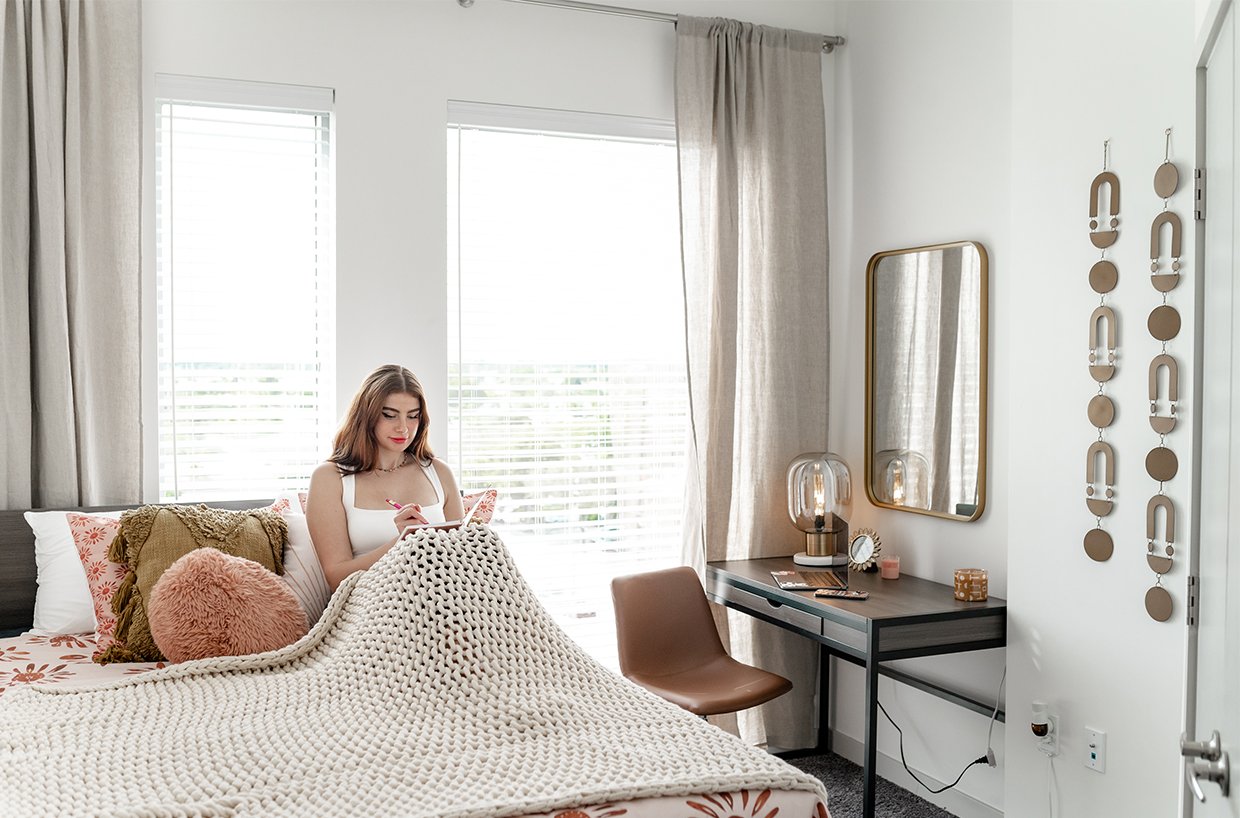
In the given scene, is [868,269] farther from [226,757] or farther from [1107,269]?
[226,757]

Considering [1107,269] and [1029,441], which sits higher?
[1107,269]

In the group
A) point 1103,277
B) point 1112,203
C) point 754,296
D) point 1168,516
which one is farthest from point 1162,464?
point 754,296

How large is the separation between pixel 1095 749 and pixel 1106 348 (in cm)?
103

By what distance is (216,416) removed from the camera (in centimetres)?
299

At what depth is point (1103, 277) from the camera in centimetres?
239

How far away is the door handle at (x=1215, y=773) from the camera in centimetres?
115

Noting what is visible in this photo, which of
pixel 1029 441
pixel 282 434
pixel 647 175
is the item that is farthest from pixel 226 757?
pixel 647 175

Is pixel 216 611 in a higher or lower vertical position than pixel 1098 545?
lower

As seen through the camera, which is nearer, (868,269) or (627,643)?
(627,643)

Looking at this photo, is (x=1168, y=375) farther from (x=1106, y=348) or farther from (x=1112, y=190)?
(x=1112, y=190)

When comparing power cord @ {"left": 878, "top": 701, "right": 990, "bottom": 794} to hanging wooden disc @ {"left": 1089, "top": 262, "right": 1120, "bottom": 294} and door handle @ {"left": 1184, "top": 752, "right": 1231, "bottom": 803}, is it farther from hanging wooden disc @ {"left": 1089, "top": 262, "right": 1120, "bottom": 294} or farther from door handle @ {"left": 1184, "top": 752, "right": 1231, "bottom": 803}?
door handle @ {"left": 1184, "top": 752, "right": 1231, "bottom": 803}

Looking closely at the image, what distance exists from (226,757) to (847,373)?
8.79ft

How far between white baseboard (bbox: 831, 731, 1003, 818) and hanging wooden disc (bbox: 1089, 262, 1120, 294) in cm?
148

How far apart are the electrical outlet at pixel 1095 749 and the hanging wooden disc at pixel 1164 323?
1017mm
